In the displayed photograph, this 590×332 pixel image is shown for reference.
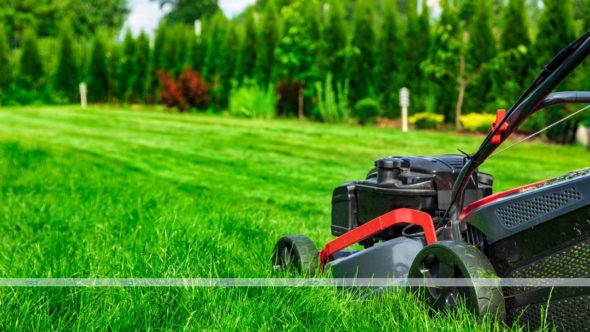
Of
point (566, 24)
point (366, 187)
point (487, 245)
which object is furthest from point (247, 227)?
point (566, 24)

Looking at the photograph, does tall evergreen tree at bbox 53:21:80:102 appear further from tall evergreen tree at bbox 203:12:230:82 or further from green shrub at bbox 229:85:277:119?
green shrub at bbox 229:85:277:119

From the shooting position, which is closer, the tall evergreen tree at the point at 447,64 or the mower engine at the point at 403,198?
the mower engine at the point at 403,198

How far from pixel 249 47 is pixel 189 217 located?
14168 millimetres

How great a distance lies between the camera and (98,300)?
7.73ft

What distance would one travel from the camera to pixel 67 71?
2403 centimetres

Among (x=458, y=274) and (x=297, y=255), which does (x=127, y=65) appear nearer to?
(x=297, y=255)

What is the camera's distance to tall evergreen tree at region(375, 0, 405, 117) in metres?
14.1

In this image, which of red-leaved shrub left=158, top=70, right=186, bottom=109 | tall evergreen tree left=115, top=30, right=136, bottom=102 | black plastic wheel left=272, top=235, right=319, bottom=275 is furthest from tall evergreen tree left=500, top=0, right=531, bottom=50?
tall evergreen tree left=115, top=30, right=136, bottom=102

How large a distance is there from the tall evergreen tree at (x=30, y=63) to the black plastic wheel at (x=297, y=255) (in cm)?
2311

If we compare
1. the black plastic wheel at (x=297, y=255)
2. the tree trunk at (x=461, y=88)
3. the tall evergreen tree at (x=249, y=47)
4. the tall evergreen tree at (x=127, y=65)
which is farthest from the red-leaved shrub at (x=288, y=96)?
the black plastic wheel at (x=297, y=255)

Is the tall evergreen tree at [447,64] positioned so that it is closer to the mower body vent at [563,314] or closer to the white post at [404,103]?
the white post at [404,103]

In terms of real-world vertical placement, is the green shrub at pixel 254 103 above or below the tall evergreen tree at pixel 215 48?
below

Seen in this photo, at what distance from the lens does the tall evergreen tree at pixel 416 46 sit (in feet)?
45.3

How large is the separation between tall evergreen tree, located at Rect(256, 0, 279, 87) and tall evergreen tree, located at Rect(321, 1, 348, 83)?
1.82 meters
